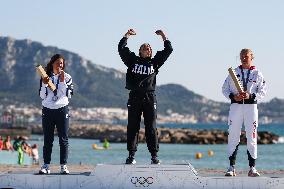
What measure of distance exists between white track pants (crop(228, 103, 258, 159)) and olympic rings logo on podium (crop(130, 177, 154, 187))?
6.66ft

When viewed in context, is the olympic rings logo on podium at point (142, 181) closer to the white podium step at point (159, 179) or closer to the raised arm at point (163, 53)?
the white podium step at point (159, 179)

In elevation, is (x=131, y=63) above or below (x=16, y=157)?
above

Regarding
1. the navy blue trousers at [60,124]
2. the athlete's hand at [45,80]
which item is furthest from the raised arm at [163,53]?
the athlete's hand at [45,80]

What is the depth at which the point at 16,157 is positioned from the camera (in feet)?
111

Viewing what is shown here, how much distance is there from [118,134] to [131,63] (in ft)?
521

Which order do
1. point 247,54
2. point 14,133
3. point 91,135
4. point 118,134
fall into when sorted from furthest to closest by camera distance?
point 91,135 → point 118,134 → point 14,133 → point 247,54

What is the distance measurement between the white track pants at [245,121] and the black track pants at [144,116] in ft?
4.81

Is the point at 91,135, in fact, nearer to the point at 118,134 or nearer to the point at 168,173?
the point at 118,134

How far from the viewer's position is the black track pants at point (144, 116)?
592 inches

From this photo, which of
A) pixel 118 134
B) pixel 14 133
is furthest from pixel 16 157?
pixel 118 134

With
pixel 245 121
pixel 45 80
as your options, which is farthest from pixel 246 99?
pixel 45 80

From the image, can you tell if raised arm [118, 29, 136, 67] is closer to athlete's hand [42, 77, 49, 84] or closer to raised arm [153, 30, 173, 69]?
raised arm [153, 30, 173, 69]

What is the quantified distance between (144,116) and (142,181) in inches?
66.4

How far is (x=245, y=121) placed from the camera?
1502 centimetres
